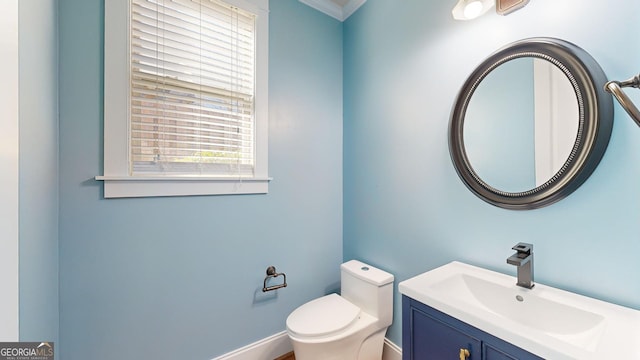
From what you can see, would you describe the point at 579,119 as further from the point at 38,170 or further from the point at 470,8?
the point at 38,170

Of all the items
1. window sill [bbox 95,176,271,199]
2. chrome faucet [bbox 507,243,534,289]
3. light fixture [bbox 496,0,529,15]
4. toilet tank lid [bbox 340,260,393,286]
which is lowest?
toilet tank lid [bbox 340,260,393,286]

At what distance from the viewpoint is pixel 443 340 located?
0.91 m

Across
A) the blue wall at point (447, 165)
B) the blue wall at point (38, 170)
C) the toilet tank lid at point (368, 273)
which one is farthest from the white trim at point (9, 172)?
the blue wall at point (447, 165)

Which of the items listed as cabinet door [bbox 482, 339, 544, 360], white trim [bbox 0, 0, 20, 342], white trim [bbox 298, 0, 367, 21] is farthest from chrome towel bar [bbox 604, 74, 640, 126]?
white trim [bbox 298, 0, 367, 21]

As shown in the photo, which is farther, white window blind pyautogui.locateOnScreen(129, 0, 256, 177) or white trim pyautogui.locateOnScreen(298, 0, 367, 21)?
white trim pyautogui.locateOnScreen(298, 0, 367, 21)

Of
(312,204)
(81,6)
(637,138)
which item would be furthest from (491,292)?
(81,6)

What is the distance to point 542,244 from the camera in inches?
39.4

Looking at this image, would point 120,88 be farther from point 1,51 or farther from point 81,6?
point 1,51

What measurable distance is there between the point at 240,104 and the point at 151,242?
3.20ft

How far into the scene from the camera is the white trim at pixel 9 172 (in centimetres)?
56

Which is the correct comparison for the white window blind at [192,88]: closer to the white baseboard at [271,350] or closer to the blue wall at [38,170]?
the blue wall at [38,170]

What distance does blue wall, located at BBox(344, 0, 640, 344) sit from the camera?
841 mm

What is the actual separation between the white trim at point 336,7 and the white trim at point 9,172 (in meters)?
1.73

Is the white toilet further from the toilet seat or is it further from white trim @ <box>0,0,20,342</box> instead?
white trim @ <box>0,0,20,342</box>
